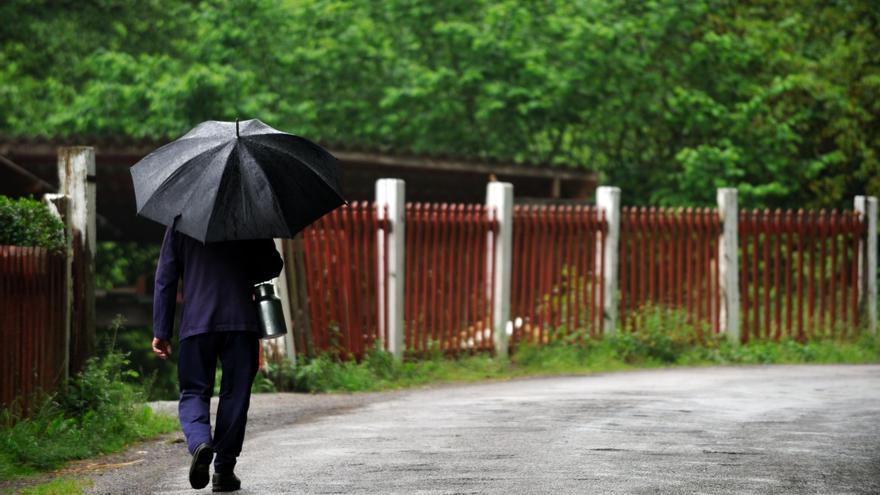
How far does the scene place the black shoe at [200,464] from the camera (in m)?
6.51

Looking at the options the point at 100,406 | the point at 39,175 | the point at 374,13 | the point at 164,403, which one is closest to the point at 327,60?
the point at 374,13

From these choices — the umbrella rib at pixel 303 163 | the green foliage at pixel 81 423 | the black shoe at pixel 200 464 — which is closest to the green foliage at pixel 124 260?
the green foliage at pixel 81 423

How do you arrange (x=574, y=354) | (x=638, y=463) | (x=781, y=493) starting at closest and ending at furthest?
(x=781, y=493) → (x=638, y=463) → (x=574, y=354)

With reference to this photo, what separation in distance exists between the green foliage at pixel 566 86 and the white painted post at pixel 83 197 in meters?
11.1

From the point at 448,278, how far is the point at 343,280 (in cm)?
156

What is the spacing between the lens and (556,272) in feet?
50.0

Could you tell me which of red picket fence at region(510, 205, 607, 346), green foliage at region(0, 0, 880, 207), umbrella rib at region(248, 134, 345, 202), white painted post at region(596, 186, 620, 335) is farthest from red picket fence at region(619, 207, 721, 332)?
umbrella rib at region(248, 134, 345, 202)

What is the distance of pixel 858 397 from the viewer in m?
11.5

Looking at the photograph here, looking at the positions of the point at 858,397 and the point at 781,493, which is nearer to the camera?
the point at 781,493

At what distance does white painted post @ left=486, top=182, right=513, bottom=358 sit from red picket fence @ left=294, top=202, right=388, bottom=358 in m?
1.62

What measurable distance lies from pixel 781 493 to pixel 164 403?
5.90m

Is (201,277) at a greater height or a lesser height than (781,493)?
greater

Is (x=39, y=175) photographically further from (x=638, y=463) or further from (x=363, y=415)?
(x=638, y=463)

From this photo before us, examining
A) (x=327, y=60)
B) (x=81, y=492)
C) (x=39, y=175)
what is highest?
(x=327, y=60)
